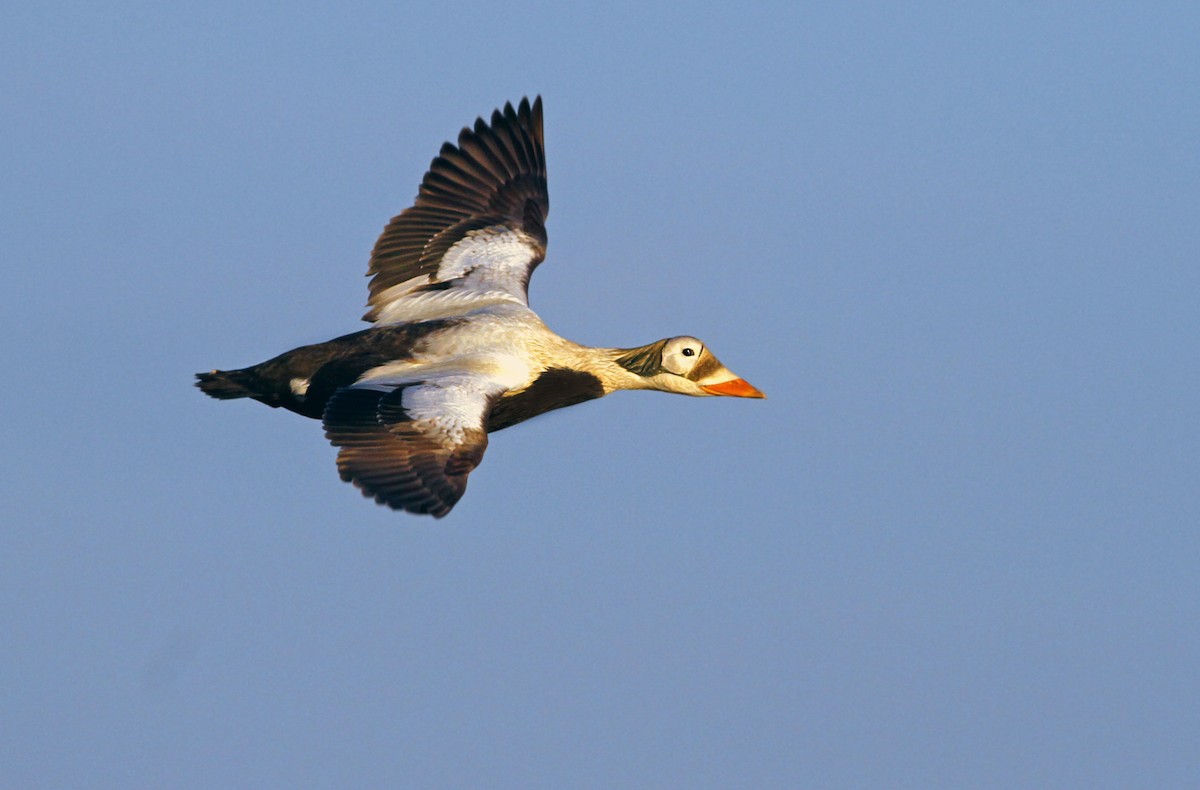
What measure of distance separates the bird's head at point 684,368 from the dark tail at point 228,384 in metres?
3.99

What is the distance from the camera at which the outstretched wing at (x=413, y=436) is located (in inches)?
611

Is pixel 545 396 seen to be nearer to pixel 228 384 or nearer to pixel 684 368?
pixel 684 368

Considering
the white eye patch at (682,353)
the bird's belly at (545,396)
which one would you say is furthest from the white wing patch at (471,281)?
the white eye patch at (682,353)

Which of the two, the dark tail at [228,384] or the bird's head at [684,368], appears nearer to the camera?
the dark tail at [228,384]

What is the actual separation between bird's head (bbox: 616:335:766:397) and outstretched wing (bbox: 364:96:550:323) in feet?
6.46

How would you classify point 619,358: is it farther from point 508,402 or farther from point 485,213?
point 485,213

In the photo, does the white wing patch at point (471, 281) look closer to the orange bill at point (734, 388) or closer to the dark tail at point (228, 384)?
the dark tail at point (228, 384)

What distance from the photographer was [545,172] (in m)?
22.1

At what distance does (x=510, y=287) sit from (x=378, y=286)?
1.59 meters

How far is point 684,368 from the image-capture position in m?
18.7

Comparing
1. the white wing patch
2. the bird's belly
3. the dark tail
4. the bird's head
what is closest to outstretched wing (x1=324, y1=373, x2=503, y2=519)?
the bird's belly

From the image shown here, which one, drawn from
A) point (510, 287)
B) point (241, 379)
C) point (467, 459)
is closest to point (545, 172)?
point (510, 287)

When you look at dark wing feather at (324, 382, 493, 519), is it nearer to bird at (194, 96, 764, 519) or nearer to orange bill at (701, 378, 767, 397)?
bird at (194, 96, 764, 519)

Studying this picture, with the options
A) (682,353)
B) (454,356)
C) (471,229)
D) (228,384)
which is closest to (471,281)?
(471,229)
